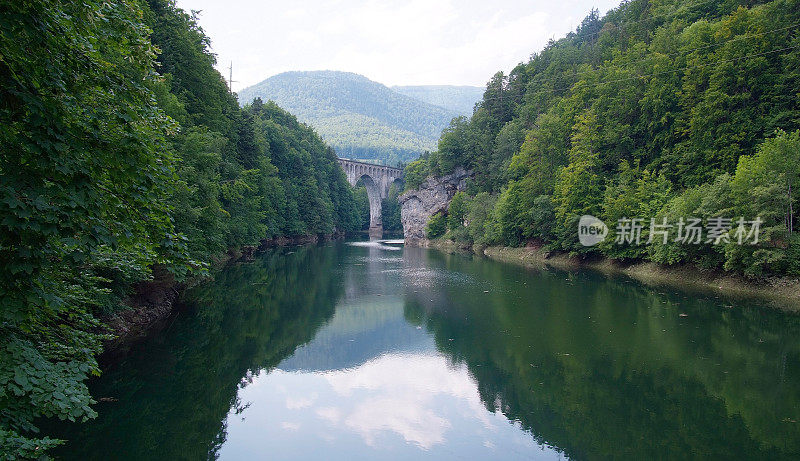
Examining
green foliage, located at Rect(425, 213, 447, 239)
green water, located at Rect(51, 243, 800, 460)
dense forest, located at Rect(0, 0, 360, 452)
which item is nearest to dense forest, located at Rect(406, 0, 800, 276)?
green water, located at Rect(51, 243, 800, 460)

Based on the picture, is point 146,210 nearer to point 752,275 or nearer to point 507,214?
point 752,275

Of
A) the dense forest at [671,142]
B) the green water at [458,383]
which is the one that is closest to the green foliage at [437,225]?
the dense forest at [671,142]

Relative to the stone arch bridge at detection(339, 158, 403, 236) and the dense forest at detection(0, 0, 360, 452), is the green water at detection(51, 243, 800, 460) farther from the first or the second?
the stone arch bridge at detection(339, 158, 403, 236)

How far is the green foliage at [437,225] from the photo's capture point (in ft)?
218

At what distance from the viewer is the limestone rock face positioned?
65.6 meters

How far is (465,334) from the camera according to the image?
55.6 feet

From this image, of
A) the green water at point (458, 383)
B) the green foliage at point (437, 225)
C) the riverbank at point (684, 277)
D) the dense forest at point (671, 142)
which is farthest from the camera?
the green foliage at point (437, 225)

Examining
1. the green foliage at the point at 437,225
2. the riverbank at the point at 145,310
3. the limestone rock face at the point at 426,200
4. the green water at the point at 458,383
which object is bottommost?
the green water at the point at 458,383

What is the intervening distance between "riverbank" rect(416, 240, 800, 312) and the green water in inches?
92.3

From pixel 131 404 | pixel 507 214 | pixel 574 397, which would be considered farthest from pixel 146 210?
pixel 507 214

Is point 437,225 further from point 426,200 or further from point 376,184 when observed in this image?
point 376,184

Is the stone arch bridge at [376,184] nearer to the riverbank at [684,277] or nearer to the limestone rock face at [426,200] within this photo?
the limestone rock face at [426,200]

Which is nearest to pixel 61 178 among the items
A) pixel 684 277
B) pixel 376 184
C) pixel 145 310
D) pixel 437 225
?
pixel 145 310

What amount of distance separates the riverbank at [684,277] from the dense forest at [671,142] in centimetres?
69
